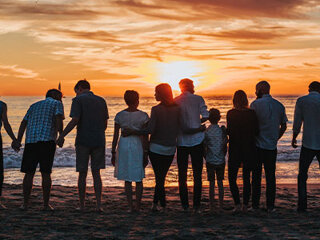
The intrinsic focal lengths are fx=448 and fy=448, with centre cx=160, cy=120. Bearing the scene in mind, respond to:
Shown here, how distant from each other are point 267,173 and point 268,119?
2.66 ft

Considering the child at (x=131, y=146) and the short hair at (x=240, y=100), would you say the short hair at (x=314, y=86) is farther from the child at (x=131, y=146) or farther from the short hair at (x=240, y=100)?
the child at (x=131, y=146)

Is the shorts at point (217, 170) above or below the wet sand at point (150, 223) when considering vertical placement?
above

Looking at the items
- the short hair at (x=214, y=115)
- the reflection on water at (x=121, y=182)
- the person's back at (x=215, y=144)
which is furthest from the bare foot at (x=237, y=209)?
the reflection on water at (x=121, y=182)

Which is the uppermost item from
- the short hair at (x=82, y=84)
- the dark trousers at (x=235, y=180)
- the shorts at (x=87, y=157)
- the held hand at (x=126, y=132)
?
the short hair at (x=82, y=84)

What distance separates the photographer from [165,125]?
628 cm

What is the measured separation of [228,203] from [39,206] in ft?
10.1

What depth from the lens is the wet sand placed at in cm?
509

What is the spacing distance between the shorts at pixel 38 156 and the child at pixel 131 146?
0.92m

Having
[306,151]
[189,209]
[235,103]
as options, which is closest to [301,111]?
[306,151]

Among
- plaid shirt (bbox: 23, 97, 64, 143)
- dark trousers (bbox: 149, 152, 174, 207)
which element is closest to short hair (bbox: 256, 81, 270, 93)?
dark trousers (bbox: 149, 152, 174, 207)

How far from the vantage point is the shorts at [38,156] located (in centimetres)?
640

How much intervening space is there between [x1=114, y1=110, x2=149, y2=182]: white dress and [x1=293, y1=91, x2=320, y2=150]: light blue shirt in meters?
2.23

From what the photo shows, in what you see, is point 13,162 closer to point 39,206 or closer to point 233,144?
point 39,206

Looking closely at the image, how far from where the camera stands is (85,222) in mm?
5773
